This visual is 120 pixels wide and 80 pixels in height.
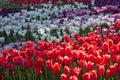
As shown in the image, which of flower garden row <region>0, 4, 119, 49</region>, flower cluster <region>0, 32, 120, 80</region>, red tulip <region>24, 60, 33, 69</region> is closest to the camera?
flower cluster <region>0, 32, 120, 80</region>

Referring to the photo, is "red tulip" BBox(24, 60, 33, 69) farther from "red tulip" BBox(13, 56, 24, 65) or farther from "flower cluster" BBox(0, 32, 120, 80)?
"red tulip" BBox(13, 56, 24, 65)

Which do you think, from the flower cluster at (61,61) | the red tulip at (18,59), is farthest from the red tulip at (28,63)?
the red tulip at (18,59)

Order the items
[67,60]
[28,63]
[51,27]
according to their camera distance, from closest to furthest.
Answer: [67,60], [28,63], [51,27]

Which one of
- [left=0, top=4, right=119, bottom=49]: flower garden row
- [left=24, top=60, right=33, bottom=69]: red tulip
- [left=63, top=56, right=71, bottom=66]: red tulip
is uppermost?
[left=63, top=56, right=71, bottom=66]: red tulip

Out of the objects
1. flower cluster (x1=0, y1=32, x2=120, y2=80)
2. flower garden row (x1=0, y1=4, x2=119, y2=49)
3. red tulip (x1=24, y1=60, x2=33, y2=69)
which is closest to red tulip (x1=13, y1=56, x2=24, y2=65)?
flower cluster (x1=0, y1=32, x2=120, y2=80)

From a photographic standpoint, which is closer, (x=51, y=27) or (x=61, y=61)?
(x=61, y=61)

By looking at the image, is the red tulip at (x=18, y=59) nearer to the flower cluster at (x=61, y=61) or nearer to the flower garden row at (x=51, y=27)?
the flower cluster at (x=61, y=61)

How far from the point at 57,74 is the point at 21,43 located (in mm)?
2892

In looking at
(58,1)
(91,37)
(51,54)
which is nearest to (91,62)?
(51,54)

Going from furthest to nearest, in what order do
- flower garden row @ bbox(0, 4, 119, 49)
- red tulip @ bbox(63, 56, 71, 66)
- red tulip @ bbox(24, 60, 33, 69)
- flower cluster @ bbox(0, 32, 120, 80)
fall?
flower garden row @ bbox(0, 4, 119, 49) < red tulip @ bbox(24, 60, 33, 69) < red tulip @ bbox(63, 56, 71, 66) < flower cluster @ bbox(0, 32, 120, 80)

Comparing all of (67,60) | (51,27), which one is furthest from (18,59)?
(51,27)

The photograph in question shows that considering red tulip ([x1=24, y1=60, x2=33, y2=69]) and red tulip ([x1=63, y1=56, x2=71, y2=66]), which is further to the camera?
red tulip ([x1=24, y1=60, x2=33, y2=69])

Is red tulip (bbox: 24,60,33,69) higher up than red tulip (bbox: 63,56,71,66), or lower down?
lower down

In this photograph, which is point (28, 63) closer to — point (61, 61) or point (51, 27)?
point (61, 61)
